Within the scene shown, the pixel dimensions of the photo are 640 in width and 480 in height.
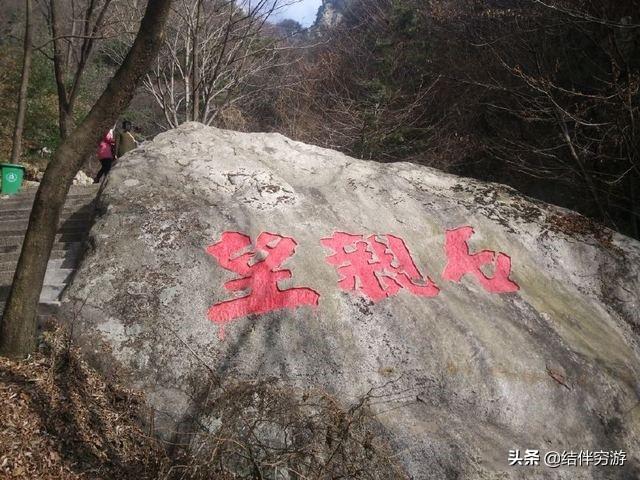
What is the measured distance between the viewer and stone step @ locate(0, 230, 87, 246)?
5684 millimetres

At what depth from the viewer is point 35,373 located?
11.4 feet

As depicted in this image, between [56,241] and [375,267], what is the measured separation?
3688mm

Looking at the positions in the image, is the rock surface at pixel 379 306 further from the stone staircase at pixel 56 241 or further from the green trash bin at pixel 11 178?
the green trash bin at pixel 11 178

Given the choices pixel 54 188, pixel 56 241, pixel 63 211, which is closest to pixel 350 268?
pixel 54 188

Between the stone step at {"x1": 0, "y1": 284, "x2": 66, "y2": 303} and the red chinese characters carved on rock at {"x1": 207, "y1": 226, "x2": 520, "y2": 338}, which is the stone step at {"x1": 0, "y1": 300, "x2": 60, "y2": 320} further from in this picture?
the red chinese characters carved on rock at {"x1": 207, "y1": 226, "x2": 520, "y2": 338}

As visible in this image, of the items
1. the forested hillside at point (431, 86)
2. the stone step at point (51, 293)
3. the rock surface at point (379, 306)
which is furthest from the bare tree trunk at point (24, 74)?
the stone step at point (51, 293)

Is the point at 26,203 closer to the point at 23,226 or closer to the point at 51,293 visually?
the point at 23,226

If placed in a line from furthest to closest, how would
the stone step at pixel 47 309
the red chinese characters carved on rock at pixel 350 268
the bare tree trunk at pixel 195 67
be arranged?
the bare tree trunk at pixel 195 67 → the red chinese characters carved on rock at pixel 350 268 → the stone step at pixel 47 309

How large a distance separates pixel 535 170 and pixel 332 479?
22.4ft

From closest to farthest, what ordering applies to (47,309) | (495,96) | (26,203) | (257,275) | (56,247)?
(47,309), (257,275), (56,247), (26,203), (495,96)

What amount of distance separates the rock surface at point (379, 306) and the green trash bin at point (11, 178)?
438 centimetres

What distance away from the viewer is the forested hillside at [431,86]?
24.5ft

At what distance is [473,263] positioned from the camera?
4895mm

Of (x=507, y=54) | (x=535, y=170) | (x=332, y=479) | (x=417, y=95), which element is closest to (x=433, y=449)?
(x=332, y=479)
